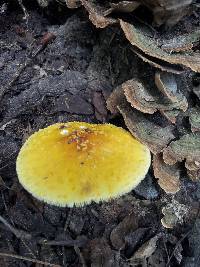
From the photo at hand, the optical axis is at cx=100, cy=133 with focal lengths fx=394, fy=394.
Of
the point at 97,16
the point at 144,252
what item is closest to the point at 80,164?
the point at 144,252

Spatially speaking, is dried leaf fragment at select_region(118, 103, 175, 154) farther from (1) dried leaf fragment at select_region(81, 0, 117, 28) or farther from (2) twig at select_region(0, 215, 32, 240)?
(2) twig at select_region(0, 215, 32, 240)

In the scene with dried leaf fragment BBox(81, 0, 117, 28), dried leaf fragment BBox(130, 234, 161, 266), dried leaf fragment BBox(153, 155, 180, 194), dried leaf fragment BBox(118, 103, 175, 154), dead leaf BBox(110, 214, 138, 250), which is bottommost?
dried leaf fragment BBox(130, 234, 161, 266)

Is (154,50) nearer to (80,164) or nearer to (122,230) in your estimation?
(80,164)

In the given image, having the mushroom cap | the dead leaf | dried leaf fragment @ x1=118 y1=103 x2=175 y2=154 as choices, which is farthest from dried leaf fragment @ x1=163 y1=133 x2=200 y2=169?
the dead leaf

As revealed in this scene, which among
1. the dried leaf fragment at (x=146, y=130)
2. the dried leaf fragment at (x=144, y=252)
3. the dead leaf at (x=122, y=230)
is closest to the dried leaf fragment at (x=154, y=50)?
the dried leaf fragment at (x=146, y=130)

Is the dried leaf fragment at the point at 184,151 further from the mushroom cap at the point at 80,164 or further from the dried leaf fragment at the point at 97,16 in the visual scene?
the dried leaf fragment at the point at 97,16
